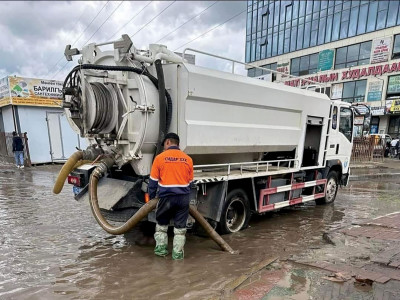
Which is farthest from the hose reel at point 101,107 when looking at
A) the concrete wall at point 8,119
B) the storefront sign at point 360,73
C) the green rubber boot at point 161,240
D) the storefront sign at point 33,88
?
the storefront sign at point 360,73

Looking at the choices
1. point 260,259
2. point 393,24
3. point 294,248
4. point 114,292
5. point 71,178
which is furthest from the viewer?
point 393,24

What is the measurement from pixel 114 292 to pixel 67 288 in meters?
0.53

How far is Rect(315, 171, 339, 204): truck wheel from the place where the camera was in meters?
7.65

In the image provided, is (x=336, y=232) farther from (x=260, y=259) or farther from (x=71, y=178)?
(x=71, y=178)

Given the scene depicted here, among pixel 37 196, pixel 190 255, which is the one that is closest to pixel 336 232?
pixel 190 255

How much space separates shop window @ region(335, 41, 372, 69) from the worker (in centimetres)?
2973

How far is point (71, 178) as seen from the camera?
500 cm

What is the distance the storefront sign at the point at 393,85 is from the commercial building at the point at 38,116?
25.3 meters

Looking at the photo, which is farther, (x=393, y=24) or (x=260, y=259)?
(x=393, y=24)

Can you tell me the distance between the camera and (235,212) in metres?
5.34

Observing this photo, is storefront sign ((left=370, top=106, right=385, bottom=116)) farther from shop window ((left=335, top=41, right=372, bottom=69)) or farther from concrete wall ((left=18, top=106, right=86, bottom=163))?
concrete wall ((left=18, top=106, right=86, bottom=163))

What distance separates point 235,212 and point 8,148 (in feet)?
42.5

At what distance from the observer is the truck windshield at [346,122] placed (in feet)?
24.5

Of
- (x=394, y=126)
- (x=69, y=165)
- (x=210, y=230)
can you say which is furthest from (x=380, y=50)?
(x=69, y=165)
